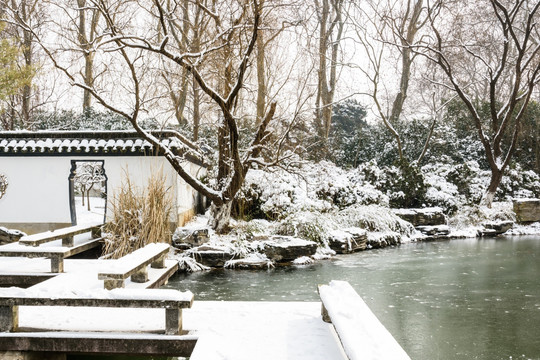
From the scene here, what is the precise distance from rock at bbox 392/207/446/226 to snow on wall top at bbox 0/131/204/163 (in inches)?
234

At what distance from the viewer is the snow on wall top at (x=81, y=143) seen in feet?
29.3

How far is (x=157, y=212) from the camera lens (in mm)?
6883

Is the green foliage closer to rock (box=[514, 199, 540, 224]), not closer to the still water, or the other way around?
the still water

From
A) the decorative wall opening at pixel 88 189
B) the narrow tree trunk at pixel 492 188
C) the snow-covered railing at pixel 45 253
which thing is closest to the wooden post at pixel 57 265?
the snow-covered railing at pixel 45 253

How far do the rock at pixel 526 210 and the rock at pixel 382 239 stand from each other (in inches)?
170

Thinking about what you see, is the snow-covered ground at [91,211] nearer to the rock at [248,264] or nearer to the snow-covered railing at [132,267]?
the rock at [248,264]

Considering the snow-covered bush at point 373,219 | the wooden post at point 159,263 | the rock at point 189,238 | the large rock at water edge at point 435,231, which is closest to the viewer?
the wooden post at point 159,263

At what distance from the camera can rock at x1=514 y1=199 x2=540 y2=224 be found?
12.5m

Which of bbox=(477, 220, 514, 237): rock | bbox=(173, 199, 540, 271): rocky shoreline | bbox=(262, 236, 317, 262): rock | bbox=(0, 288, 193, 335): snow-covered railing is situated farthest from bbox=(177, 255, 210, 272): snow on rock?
bbox=(477, 220, 514, 237): rock

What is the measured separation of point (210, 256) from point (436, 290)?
368 cm

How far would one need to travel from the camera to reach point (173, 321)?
2.73 metres

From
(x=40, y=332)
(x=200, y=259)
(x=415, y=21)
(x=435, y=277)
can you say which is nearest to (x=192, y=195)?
(x=200, y=259)

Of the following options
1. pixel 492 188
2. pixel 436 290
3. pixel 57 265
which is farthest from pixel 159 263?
pixel 492 188

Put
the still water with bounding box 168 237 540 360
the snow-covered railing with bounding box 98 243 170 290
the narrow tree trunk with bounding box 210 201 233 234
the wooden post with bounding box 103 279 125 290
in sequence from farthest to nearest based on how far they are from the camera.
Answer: the narrow tree trunk with bounding box 210 201 233 234 → the still water with bounding box 168 237 540 360 → the wooden post with bounding box 103 279 125 290 → the snow-covered railing with bounding box 98 243 170 290
